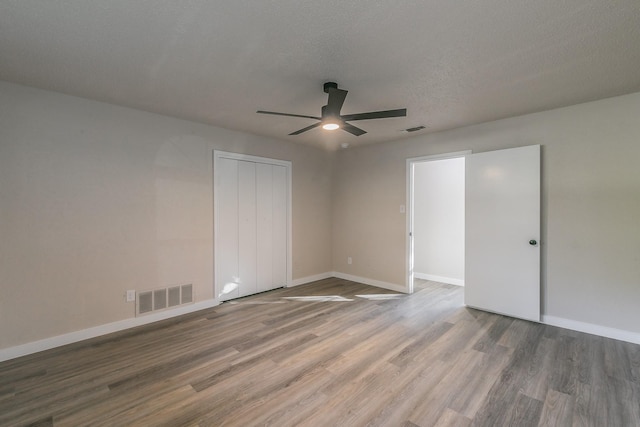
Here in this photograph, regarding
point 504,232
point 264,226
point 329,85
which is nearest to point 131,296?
point 264,226

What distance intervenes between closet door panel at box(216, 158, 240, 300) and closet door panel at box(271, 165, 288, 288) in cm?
69

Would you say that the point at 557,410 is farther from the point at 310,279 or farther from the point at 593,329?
the point at 310,279

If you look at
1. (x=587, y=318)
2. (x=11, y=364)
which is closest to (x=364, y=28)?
(x=587, y=318)

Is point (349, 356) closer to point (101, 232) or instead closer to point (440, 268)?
point (101, 232)

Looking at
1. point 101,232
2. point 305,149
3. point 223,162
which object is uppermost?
point 305,149

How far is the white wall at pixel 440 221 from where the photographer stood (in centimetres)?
515

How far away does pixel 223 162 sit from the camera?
4062 millimetres

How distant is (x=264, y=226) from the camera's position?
4602 mm

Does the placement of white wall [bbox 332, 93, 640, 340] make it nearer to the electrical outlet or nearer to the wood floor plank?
the wood floor plank

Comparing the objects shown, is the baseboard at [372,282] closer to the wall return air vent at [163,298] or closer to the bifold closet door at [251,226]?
the bifold closet door at [251,226]

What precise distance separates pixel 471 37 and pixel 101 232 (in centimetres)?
385

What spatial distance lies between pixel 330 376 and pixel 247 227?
2.65 metres

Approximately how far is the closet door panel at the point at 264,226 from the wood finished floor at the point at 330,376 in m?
1.16

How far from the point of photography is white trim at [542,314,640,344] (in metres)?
2.83
